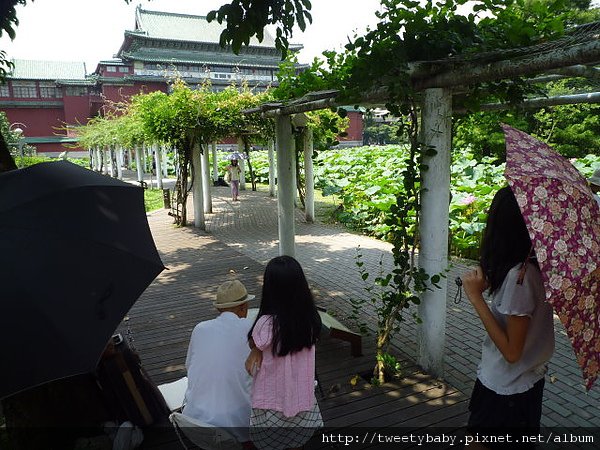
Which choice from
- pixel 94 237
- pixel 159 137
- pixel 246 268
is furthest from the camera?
pixel 159 137

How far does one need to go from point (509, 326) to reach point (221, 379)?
4.64 feet

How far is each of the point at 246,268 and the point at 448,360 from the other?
3.93 m

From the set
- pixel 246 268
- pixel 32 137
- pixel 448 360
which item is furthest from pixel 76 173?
pixel 32 137

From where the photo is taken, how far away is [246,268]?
7188 millimetres

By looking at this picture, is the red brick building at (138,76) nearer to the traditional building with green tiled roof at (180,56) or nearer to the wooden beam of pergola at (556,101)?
the traditional building with green tiled roof at (180,56)

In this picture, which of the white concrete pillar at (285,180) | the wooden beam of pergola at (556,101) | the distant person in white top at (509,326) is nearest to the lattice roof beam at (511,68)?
the wooden beam of pergola at (556,101)

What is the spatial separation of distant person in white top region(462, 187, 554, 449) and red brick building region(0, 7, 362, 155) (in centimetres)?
3500

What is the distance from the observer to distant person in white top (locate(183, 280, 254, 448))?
7.38ft

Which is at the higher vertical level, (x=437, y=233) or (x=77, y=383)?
(x=437, y=233)

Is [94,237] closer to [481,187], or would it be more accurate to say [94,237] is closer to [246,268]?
[246,268]

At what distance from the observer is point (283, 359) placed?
208 centimetres

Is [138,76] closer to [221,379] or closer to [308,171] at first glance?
[308,171]

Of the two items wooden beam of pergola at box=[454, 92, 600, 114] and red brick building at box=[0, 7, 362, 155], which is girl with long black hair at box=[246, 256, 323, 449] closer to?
wooden beam of pergola at box=[454, 92, 600, 114]

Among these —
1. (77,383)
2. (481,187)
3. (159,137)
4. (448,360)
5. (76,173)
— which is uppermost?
(159,137)
